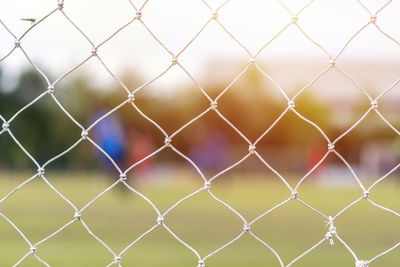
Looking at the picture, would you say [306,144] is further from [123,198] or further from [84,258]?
[84,258]

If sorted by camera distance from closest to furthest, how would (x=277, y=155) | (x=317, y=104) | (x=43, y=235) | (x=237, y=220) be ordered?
(x=43, y=235) < (x=237, y=220) < (x=277, y=155) < (x=317, y=104)

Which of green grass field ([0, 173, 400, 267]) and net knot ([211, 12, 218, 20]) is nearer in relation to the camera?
net knot ([211, 12, 218, 20])

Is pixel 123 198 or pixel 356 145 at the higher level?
pixel 123 198

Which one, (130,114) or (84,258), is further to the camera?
(130,114)

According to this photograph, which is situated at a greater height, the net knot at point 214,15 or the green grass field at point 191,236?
the net knot at point 214,15

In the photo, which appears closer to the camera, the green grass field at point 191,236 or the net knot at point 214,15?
the net knot at point 214,15

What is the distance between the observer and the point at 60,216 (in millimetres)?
7547

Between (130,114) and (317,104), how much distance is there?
30.9 feet

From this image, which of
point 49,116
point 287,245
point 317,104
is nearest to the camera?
point 287,245

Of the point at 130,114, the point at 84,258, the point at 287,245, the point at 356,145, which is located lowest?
the point at 356,145

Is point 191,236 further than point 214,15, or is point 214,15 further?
point 191,236

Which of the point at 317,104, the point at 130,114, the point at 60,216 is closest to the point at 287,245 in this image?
the point at 60,216

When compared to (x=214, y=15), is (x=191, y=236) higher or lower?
lower

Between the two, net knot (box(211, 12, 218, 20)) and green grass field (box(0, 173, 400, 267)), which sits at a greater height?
net knot (box(211, 12, 218, 20))
